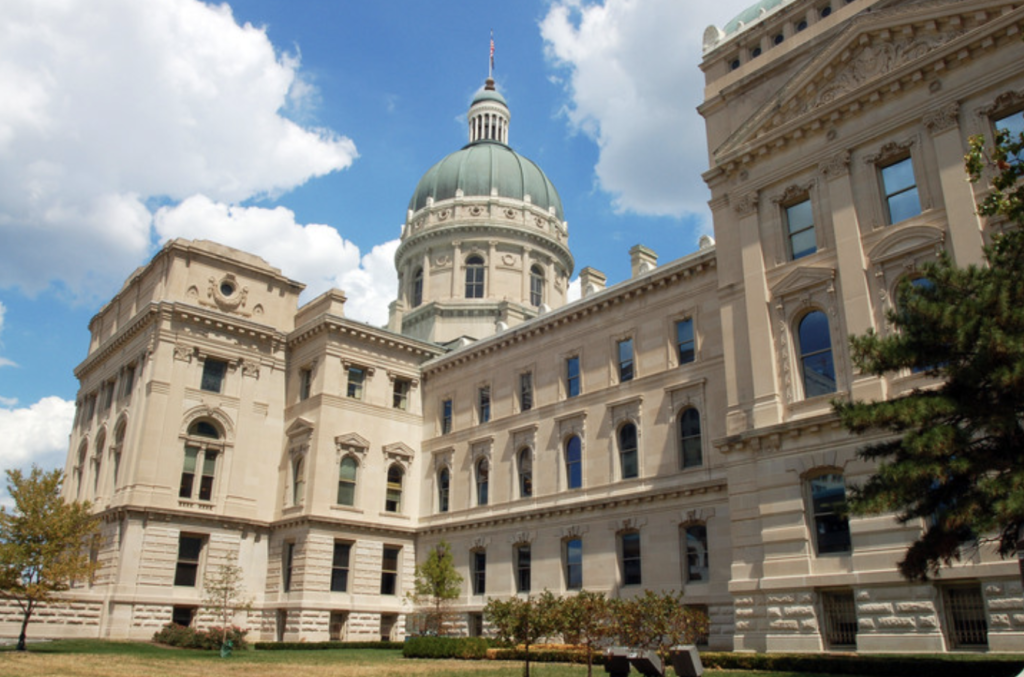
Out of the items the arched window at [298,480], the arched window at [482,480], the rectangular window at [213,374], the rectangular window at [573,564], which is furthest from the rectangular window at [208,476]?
the rectangular window at [573,564]

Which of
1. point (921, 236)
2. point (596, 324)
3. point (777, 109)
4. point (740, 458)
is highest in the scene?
point (777, 109)

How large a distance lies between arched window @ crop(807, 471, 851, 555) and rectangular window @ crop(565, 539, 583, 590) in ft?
49.3

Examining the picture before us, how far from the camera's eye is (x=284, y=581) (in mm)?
45000

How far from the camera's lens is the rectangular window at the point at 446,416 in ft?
164

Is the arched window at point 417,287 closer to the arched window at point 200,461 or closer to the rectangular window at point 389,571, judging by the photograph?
the arched window at point 200,461

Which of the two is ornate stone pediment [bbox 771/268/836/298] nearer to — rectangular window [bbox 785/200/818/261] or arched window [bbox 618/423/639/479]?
rectangular window [bbox 785/200/818/261]

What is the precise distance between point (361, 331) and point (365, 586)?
46.8 feet

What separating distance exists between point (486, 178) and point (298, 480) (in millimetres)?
34725

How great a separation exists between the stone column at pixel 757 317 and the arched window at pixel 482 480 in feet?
66.9

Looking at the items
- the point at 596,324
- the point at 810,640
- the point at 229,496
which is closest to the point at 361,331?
the point at 229,496

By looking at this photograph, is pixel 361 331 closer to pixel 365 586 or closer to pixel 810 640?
pixel 365 586

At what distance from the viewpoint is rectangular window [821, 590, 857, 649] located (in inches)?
986

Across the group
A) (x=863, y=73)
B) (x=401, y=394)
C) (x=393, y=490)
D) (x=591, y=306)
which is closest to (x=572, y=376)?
(x=591, y=306)

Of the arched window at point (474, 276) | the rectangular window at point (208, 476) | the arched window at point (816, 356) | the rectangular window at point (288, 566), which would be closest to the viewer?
the arched window at point (816, 356)
